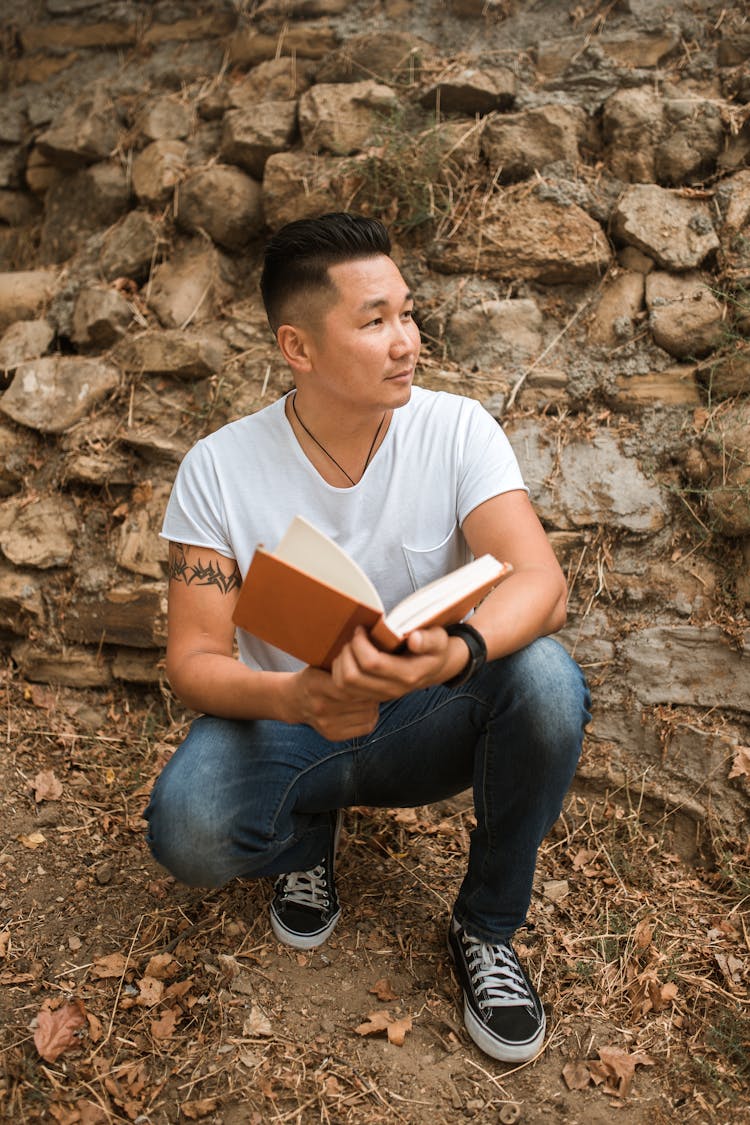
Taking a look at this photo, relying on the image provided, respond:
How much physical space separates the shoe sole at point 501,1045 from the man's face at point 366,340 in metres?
1.49

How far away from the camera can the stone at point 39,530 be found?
3633mm

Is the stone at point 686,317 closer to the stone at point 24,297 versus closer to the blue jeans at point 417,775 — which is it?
the blue jeans at point 417,775

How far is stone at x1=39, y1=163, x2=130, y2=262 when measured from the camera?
14.2ft

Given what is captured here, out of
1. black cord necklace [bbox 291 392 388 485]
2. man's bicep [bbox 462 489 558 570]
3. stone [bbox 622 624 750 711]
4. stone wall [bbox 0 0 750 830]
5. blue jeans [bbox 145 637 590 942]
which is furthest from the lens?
stone wall [bbox 0 0 750 830]

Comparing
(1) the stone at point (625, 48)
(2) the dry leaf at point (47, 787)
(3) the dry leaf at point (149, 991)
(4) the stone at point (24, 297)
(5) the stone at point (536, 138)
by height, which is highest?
(1) the stone at point (625, 48)

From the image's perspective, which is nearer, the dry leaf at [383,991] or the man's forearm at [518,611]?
the man's forearm at [518,611]

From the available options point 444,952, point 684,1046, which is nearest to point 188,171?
point 444,952

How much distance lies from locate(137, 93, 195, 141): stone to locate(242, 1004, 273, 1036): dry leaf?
12.0 feet

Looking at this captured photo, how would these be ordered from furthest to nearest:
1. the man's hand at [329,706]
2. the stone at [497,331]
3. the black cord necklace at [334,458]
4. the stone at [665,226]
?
1. the stone at [497,331]
2. the stone at [665,226]
3. the black cord necklace at [334,458]
4. the man's hand at [329,706]

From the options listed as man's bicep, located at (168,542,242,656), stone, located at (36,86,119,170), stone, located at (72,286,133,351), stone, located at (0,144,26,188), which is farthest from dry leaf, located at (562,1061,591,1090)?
stone, located at (0,144,26,188)

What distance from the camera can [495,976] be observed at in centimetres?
223

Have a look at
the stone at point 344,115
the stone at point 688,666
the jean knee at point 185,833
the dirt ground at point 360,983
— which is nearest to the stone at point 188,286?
the stone at point 344,115

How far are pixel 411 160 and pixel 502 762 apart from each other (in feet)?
8.37

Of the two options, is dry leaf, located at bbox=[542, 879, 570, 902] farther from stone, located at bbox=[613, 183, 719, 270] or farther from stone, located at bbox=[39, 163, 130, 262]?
stone, located at bbox=[39, 163, 130, 262]
